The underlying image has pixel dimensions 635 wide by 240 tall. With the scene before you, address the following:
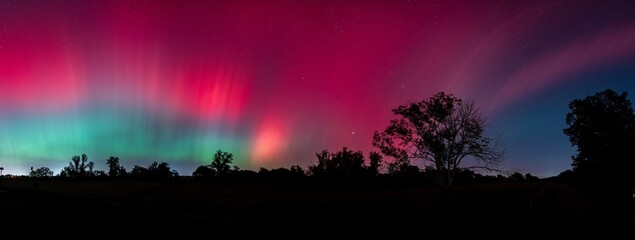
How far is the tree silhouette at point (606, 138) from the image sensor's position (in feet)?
156

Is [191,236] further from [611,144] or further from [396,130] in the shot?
[611,144]

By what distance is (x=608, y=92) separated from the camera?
51.8m

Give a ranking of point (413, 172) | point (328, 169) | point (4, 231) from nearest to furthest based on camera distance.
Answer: point (4, 231)
point (413, 172)
point (328, 169)

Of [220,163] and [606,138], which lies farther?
[220,163]

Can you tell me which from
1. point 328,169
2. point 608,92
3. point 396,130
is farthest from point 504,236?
point 328,169

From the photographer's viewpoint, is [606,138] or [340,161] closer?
[606,138]

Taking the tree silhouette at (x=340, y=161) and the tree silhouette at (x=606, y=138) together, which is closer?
the tree silhouette at (x=606, y=138)

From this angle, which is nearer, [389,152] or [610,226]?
[610,226]

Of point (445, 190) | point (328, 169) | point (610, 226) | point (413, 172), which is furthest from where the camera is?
point (328, 169)

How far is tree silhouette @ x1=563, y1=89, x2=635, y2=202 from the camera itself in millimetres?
47562

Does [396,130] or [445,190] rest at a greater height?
[396,130]

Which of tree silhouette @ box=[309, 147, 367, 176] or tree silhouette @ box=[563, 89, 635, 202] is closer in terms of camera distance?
tree silhouette @ box=[563, 89, 635, 202]

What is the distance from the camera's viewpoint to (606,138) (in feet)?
165

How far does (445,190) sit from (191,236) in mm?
25206
